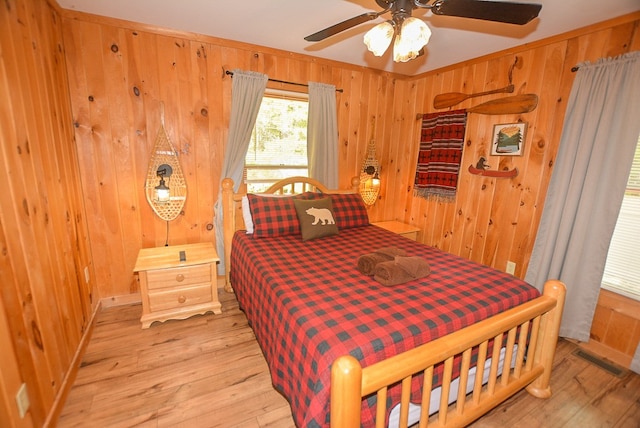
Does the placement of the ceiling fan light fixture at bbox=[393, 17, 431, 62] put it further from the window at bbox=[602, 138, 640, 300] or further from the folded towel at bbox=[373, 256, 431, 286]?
the window at bbox=[602, 138, 640, 300]

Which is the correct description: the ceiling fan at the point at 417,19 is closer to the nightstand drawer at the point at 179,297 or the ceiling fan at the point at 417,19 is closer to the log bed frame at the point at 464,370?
the log bed frame at the point at 464,370

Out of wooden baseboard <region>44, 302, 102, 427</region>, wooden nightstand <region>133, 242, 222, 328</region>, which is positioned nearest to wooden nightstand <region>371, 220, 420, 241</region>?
wooden nightstand <region>133, 242, 222, 328</region>

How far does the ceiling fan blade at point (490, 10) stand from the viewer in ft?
3.73

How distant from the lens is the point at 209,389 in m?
1.69

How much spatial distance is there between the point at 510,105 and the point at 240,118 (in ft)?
7.97

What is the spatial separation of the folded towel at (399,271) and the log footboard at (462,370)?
18.6 inches

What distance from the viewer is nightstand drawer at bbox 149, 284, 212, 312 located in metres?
2.21

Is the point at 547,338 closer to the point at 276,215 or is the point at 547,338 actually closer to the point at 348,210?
the point at 348,210

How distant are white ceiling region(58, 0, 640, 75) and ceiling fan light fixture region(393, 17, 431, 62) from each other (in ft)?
2.27

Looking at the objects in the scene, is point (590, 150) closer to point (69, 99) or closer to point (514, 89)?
point (514, 89)

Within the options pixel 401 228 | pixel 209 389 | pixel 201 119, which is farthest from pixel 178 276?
pixel 401 228

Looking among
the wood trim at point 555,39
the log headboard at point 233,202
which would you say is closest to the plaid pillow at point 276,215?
the log headboard at point 233,202

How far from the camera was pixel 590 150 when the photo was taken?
6.66 feet

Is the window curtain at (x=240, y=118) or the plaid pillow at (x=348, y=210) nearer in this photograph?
the window curtain at (x=240, y=118)
